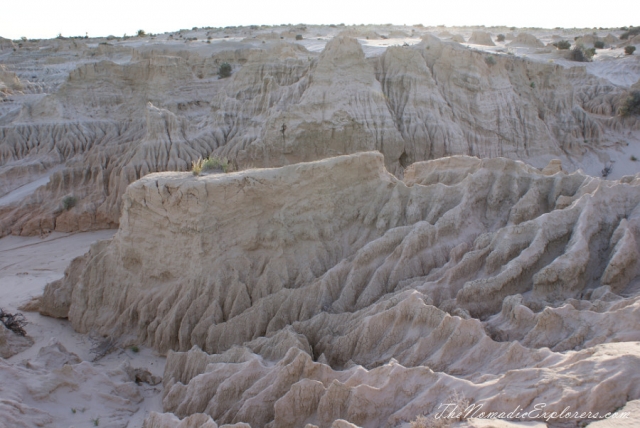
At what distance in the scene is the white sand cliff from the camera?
579 cm

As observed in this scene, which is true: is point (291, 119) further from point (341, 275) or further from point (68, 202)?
point (341, 275)

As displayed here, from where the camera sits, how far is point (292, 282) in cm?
1010

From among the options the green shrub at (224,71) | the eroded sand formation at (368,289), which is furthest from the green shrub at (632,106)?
the green shrub at (224,71)

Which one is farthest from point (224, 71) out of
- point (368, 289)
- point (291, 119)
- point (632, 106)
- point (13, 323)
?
point (368, 289)

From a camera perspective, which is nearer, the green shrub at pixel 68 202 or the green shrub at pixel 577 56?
the green shrub at pixel 68 202

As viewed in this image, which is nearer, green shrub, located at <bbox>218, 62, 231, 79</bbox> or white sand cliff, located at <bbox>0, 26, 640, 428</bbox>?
white sand cliff, located at <bbox>0, 26, 640, 428</bbox>

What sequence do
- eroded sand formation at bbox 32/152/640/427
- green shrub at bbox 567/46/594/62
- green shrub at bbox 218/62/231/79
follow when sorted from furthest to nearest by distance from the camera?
green shrub at bbox 567/46/594/62 < green shrub at bbox 218/62/231/79 < eroded sand formation at bbox 32/152/640/427

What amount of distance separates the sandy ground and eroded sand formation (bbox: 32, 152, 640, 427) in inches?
18.5

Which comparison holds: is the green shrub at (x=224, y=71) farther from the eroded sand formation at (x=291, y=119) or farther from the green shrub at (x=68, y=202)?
the green shrub at (x=68, y=202)

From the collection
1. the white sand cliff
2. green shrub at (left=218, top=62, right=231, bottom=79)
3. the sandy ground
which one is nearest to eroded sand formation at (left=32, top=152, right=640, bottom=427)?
the white sand cliff

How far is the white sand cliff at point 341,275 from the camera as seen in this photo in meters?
5.79

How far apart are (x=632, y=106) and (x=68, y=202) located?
28.1 m

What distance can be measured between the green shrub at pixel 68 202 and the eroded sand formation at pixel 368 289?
34.0 feet

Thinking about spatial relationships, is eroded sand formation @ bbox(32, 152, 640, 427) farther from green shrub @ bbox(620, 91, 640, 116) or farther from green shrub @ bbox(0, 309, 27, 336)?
green shrub @ bbox(620, 91, 640, 116)
